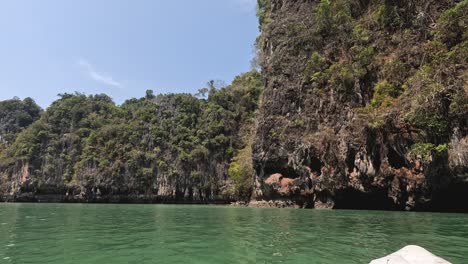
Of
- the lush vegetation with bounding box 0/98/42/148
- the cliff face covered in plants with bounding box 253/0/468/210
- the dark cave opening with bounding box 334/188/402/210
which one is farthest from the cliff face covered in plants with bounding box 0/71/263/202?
the dark cave opening with bounding box 334/188/402/210

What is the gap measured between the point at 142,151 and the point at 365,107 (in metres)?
34.9

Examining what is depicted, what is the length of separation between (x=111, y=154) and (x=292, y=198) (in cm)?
3174

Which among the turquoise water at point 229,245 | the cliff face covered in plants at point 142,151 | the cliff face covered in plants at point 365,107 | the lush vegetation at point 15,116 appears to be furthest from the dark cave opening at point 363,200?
the lush vegetation at point 15,116

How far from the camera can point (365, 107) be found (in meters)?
23.8

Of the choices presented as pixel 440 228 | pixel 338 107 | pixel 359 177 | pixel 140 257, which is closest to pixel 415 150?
pixel 359 177

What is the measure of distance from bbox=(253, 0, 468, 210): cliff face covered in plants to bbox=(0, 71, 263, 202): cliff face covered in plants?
12576mm

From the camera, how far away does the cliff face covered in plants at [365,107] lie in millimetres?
18312

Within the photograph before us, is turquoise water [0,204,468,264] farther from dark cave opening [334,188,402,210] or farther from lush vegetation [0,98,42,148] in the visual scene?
lush vegetation [0,98,42,148]

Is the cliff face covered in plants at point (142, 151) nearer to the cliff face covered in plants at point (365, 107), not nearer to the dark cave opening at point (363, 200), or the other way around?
the cliff face covered in plants at point (365, 107)

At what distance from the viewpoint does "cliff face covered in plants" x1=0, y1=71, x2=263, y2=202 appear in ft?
155

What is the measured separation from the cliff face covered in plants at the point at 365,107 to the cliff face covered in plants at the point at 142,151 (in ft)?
41.3

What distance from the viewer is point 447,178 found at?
1822cm

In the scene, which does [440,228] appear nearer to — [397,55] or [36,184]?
[397,55]

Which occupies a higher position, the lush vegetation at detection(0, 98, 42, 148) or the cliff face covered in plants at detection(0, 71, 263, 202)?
the lush vegetation at detection(0, 98, 42, 148)
